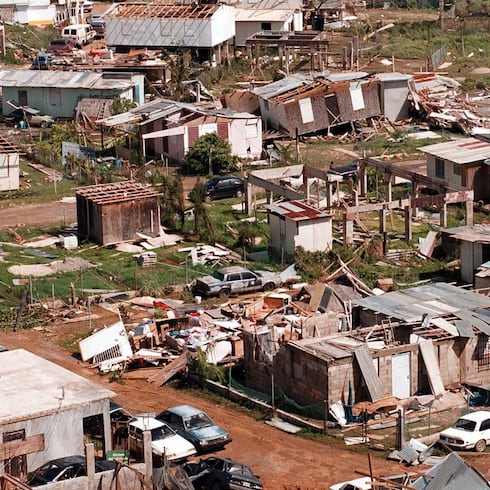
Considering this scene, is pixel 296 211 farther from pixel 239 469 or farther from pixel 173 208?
pixel 239 469

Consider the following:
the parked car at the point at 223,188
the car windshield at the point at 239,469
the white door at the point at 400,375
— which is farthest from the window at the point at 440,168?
the car windshield at the point at 239,469

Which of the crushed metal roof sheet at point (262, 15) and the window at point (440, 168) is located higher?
the crushed metal roof sheet at point (262, 15)

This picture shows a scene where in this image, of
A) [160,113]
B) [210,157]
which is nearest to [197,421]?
[210,157]

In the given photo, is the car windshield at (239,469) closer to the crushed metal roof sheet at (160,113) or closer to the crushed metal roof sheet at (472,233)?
the crushed metal roof sheet at (472,233)

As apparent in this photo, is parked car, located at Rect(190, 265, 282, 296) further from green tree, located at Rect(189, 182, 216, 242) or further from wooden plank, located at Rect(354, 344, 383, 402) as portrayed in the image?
wooden plank, located at Rect(354, 344, 383, 402)

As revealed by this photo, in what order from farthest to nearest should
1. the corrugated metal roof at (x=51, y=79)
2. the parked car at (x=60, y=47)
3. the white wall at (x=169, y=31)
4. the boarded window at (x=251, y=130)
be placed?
the parked car at (x=60, y=47)
the white wall at (x=169, y=31)
the corrugated metal roof at (x=51, y=79)
the boarded window at (x=251, y=130)
